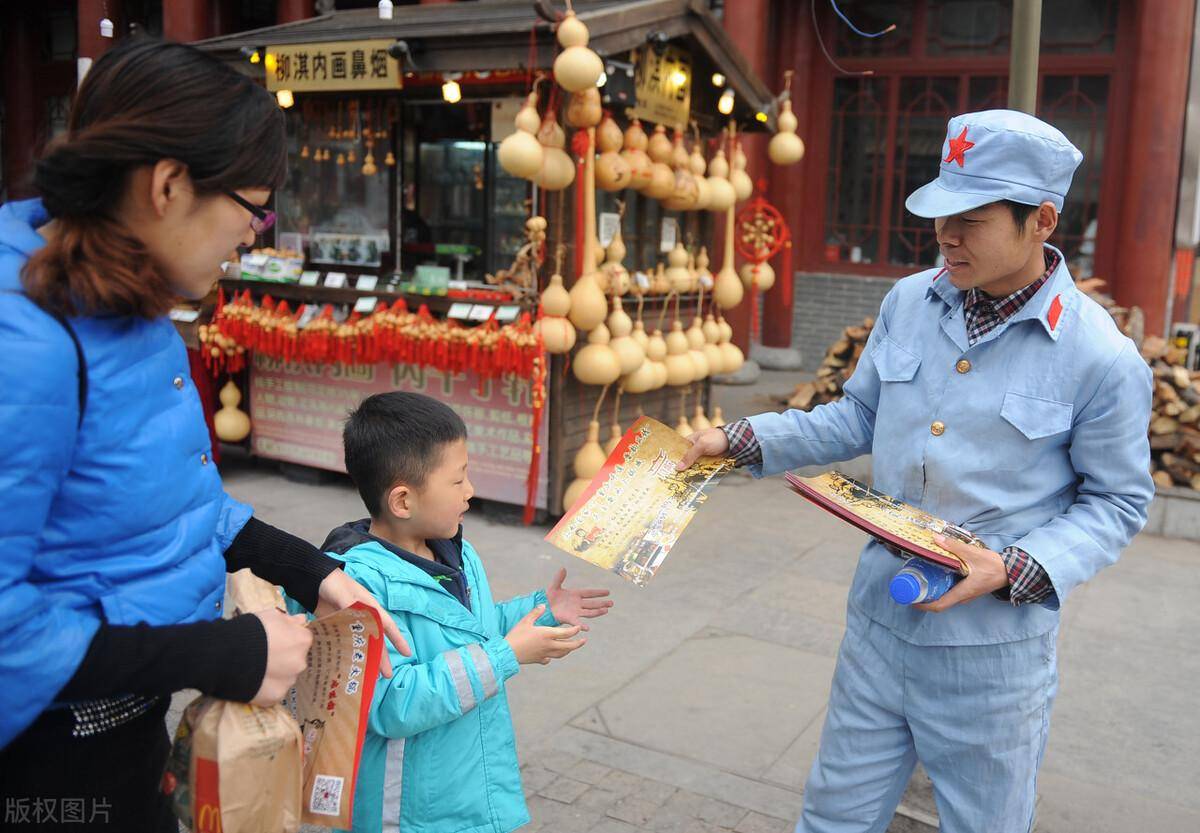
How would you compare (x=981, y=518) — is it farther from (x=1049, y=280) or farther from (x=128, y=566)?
(x=128, y=566)

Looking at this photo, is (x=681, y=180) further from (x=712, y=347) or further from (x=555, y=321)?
(x=555, y=321)

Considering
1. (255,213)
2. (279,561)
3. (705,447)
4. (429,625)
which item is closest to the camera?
(255,213)

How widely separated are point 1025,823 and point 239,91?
2.03 metres

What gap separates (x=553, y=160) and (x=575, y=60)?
0.55 metres

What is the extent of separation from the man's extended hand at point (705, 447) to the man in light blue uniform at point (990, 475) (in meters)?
0.35

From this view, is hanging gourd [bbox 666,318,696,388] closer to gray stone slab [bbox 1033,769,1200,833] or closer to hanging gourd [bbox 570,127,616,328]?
hanging gourd [bbox 570,127,616,328]

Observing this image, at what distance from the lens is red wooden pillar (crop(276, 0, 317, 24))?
11.2 meters

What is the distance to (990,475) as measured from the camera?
6.97 feet

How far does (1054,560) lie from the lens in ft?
6.53

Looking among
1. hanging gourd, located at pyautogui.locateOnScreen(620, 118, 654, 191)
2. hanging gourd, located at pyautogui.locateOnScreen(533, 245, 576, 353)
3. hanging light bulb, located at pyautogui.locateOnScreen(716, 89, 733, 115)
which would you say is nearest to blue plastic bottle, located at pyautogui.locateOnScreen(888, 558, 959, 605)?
hanging gourd, located at pyautogui.locateOnScreen(533, 245, 576, 353)

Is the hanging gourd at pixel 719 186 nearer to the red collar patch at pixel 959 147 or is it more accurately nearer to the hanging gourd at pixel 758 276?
the hanging gourd at pixel 758 276

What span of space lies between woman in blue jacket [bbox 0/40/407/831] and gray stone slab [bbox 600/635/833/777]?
93.5 inches

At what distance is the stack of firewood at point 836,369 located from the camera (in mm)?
8172

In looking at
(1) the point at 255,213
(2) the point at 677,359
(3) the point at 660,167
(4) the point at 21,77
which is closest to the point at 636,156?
(3) the point at 660,167
